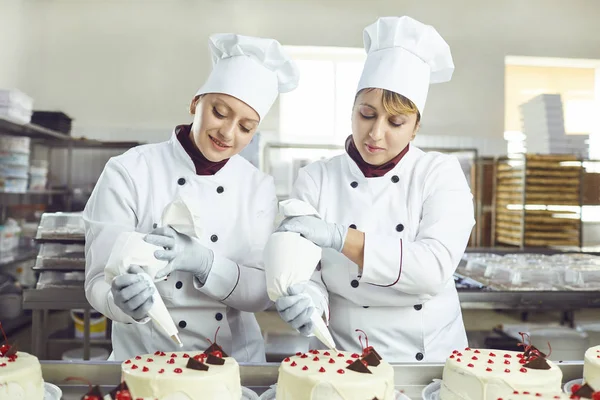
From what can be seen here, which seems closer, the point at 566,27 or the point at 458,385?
the point at 458,385

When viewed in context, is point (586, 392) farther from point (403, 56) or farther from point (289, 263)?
point (403, 56)

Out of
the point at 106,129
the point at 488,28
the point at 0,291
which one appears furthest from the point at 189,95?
the point at 488,28

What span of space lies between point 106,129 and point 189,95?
100 centimetres

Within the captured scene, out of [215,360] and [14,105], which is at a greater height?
[14,105]

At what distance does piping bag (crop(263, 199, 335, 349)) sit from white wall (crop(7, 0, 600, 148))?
517 centimetres

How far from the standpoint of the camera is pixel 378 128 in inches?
61.3

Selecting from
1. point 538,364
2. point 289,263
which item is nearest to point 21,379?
point 289,263

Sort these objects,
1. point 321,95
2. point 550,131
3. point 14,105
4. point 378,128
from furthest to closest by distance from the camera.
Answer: point 321,95, point 550,131, point 14,105, point 378,128

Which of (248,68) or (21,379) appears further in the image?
(248,68)

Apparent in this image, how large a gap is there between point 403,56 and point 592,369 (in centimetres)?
96

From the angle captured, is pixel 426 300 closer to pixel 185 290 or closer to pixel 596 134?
pixel 185 290

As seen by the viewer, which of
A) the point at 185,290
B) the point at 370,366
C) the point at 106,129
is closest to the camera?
the point at 370,366

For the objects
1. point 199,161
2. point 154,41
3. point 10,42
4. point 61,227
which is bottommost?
point 61,227

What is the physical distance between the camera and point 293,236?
1.30m
